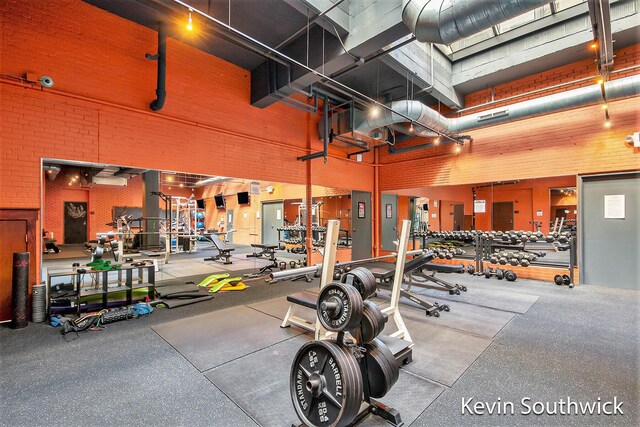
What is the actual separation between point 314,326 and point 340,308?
1587 millimetres

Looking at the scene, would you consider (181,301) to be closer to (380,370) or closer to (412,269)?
(412,269)

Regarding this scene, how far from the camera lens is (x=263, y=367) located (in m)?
2.39

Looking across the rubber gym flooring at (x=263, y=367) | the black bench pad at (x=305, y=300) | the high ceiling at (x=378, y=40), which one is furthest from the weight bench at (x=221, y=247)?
the black bench pad at (x=305, y=300)

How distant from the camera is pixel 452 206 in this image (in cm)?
745

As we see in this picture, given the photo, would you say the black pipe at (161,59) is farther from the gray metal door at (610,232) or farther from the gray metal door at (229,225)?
the gray metal door at (610,232)

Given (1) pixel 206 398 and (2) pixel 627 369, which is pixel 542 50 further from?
(1) pixel 206 398

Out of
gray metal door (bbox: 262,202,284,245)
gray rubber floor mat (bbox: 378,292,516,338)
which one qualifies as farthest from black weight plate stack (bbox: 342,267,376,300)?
gray metal door (bbox: 262,202,284,245)

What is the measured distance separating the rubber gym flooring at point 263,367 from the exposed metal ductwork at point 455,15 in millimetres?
3073

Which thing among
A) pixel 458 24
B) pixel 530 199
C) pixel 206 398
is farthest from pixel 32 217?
pixel 530 199

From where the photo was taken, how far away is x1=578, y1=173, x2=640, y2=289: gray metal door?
488 centimetres

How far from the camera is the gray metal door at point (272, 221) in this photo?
759 centimetres

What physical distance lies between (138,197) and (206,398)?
7841 millimetres

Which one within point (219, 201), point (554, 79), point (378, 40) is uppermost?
point (554, 79)

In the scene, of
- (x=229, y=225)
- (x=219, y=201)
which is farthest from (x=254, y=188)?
(x=229, y=225)
